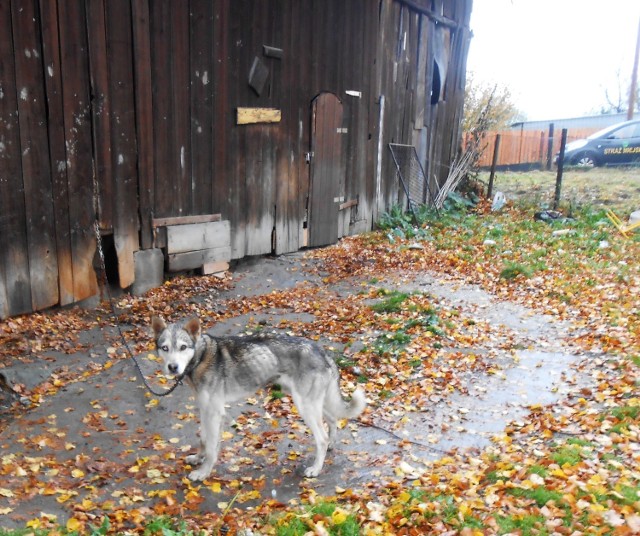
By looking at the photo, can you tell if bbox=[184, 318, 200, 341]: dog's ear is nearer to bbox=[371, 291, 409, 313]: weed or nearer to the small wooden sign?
bbox=[371, 291, 409, 313]: weed

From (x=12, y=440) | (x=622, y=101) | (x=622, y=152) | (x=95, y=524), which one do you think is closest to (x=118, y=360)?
(x=12, y=440)

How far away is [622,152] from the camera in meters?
22.4

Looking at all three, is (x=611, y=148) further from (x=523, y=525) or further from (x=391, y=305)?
(x=523, y=525)

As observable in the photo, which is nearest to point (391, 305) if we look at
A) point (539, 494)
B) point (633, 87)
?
point (539, 494)

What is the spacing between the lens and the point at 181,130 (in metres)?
9.33

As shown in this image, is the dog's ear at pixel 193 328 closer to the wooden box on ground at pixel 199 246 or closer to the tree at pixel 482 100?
the wooden box on ground at pixel 199 246

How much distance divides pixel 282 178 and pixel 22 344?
5895 mm

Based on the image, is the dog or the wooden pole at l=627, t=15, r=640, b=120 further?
the wooden pole at l=627, t=15, r=640, b=120

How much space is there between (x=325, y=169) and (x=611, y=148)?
1499 centimetres

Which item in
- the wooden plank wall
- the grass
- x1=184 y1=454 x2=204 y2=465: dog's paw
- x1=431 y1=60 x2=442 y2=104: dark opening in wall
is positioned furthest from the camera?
the wooden plank wall

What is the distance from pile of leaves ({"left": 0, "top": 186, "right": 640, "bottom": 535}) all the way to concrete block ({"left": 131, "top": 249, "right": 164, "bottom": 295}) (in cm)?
21

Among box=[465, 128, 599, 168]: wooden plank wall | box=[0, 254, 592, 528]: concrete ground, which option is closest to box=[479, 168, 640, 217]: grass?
box=[465, 128, 599, 168]: wooden plank wall

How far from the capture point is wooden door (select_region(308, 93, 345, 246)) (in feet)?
39.7

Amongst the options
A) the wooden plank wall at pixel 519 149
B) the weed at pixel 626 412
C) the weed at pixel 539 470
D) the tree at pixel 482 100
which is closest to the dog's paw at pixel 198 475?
the weed at pixel 539 470
